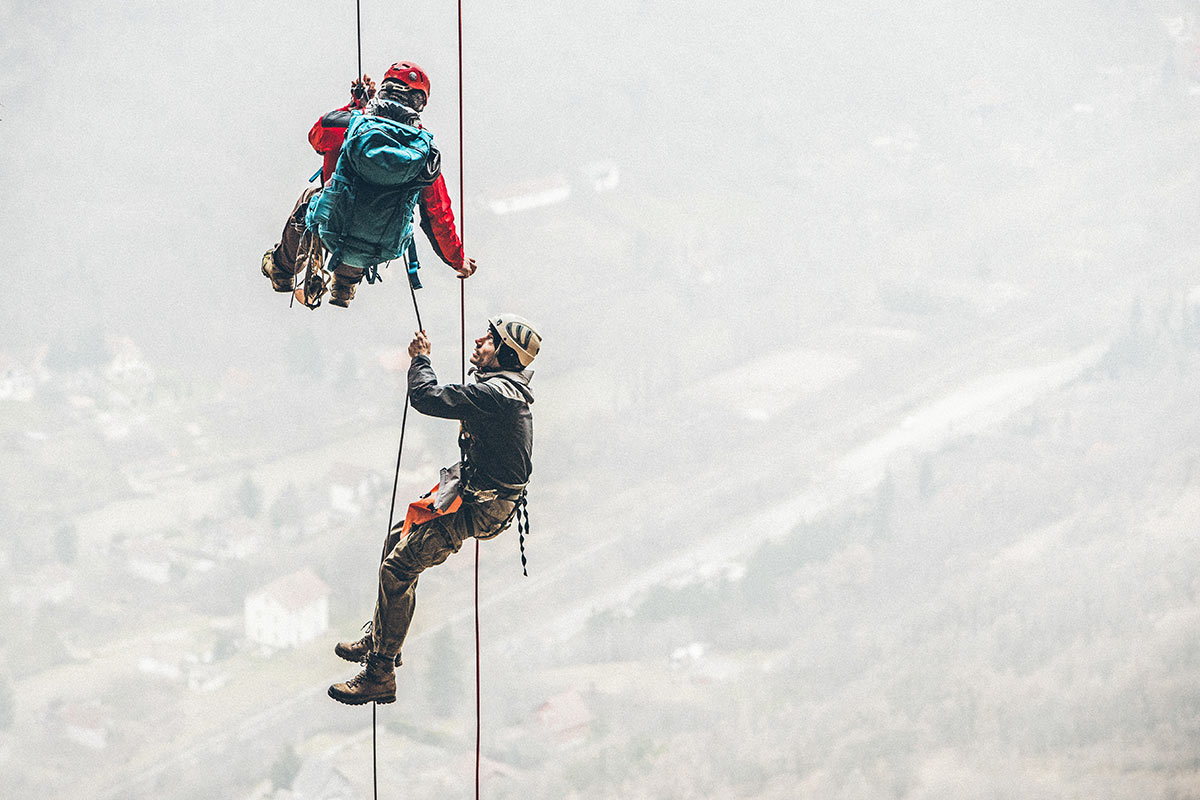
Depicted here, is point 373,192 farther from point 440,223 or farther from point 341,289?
point 341,289

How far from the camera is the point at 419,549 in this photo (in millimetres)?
8875

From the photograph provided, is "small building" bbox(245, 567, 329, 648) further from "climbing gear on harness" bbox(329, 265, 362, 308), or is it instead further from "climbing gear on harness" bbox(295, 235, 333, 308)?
"climbing gear on harness" bbox(329, 265, 362, 308)

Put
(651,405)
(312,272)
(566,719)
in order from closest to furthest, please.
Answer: (312,272) < (566,719) < (651,405)

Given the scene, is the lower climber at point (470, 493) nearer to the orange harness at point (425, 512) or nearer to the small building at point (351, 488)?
the orange harness at point (425, 512)

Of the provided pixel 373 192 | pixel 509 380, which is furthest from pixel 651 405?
pixel 373 192

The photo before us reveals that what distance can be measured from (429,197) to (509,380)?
1246mm

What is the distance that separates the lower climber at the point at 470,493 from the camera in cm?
856

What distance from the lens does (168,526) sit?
8850 centimetres

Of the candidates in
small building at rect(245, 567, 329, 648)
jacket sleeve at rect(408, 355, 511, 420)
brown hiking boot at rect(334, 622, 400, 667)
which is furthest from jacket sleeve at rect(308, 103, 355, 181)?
small building at rect(245, 567, 329, 648)

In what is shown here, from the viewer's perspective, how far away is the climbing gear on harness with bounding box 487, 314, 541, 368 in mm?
8555

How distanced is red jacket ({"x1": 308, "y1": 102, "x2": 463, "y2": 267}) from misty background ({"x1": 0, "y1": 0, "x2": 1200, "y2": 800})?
63.4 metres

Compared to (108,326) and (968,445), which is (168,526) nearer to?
(108,326)

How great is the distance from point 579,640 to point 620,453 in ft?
68.0

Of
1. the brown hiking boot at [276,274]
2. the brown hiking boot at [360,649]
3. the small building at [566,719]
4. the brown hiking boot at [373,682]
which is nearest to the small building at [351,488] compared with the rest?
the small building at [566,719]
